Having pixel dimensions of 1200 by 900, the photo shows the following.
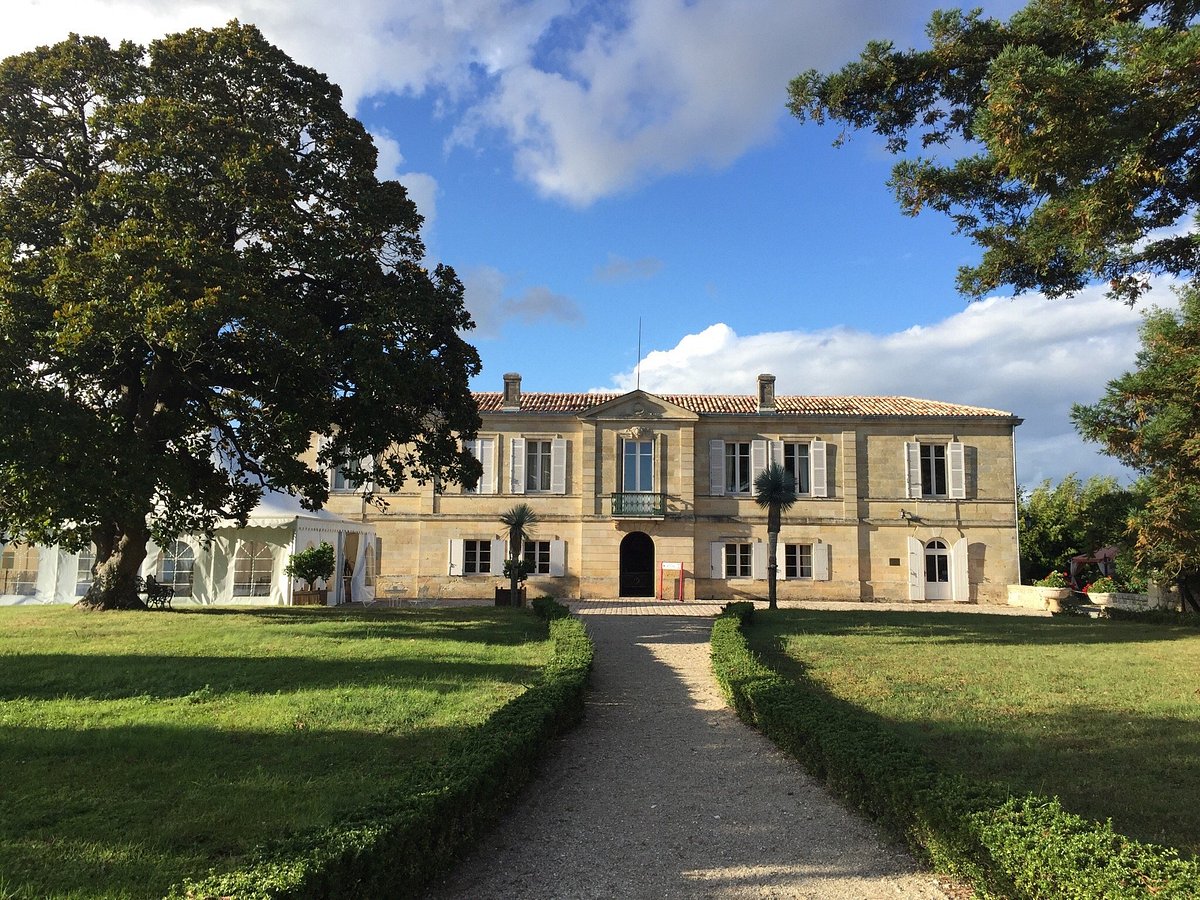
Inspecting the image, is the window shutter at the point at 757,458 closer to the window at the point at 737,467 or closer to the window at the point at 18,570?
the window at the point at 737,467

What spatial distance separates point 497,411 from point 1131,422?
1618 cm

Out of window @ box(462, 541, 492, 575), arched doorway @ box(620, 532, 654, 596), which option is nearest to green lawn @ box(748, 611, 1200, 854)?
arched doorway @ box(620, 532, 654, 596)

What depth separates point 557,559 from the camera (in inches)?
961

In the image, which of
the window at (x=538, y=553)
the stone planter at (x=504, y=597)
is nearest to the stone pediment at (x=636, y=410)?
the window at (x=538, y=553)

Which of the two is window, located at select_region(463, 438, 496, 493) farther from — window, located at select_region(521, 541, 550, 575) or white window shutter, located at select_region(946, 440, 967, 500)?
white window shutter, located at select_region(946, 440, 967, 500)

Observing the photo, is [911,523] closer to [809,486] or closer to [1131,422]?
[809,486]

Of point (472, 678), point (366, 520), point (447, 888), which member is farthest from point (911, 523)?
point (447, 888)

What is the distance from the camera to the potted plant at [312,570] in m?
18.1

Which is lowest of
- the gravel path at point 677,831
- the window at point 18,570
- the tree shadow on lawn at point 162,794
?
the gravel path at point 677,831

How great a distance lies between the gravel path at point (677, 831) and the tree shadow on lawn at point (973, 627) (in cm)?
772

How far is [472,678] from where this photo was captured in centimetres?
874

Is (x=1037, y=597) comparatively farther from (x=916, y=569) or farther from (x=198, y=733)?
(x=198, y=733)

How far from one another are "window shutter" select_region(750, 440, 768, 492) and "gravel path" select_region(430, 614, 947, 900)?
17502 millimetres

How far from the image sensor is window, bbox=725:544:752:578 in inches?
963
